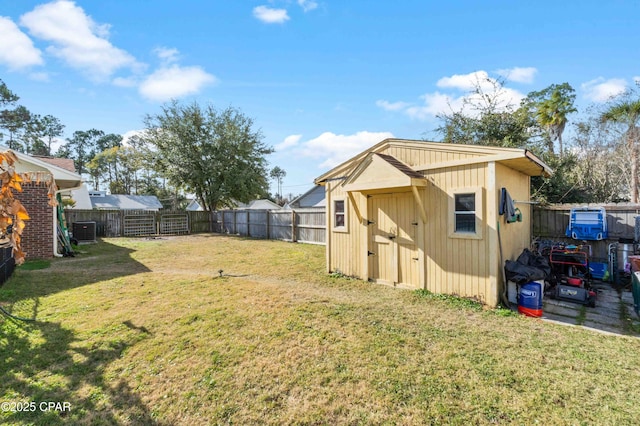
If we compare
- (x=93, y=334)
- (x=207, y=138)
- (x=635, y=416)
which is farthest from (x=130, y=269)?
(x=207, y=138)

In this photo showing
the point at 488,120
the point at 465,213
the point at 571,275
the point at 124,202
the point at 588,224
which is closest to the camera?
the point at 465,213

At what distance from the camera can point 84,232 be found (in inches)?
531

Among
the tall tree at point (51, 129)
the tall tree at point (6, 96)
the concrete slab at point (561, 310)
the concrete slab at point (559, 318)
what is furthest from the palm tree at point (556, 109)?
the tall tree at point (51, 129)

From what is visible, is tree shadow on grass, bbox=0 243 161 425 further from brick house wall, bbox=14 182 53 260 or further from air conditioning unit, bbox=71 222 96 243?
air conditioning unit, bbox=71 222 96 243

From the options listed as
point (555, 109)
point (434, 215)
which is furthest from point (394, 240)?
point (555, 109)

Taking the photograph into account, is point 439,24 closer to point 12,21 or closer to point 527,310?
point 527,310

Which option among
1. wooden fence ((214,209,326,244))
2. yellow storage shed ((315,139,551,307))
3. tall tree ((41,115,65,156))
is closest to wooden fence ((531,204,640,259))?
yellow storage shed ((315,139,551,307))

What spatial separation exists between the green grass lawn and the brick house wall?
5.41 m

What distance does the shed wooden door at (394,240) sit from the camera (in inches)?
227

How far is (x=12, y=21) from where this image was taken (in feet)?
23.1

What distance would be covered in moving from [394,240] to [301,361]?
142 inches

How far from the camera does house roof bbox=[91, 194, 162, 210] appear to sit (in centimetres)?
2927

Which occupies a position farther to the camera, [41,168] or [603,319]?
[41,168]

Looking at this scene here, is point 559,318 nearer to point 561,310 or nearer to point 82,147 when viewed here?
point 561,310
